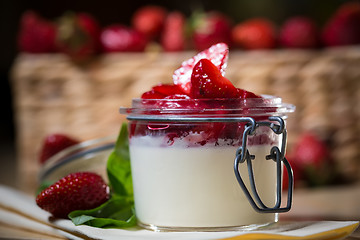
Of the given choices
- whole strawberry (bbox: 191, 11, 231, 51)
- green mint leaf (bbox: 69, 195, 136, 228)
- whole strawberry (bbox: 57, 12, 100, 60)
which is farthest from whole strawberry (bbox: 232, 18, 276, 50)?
green mint leaf (bbox: 69, 195, 136, 228)

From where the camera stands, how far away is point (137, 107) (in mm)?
683

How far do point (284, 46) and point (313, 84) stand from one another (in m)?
0.15

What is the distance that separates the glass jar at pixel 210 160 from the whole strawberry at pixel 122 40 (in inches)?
30.0

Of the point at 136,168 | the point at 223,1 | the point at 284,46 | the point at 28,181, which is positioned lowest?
the point at 28,181

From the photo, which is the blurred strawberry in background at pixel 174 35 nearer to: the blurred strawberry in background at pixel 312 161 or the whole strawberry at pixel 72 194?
the blurred strawberry in background at pixel 312 161

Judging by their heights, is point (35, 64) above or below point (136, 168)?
above

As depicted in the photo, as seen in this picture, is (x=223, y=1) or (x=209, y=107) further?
(x=223, y=1)

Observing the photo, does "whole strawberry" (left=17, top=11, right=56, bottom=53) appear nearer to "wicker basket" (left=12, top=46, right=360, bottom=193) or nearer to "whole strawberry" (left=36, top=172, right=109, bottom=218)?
"wicker basket" (left=12, top=46, right=360, bottom=193)

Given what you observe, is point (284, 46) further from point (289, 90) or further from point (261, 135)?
point (261, 135)

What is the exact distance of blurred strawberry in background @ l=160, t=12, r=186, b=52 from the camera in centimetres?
142

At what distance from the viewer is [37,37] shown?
1.43 meters

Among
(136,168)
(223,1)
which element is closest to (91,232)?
(136,168)

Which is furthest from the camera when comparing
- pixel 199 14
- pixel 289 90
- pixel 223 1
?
pixel 223 1

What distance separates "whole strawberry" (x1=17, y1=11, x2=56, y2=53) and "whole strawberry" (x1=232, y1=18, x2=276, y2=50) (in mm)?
470
